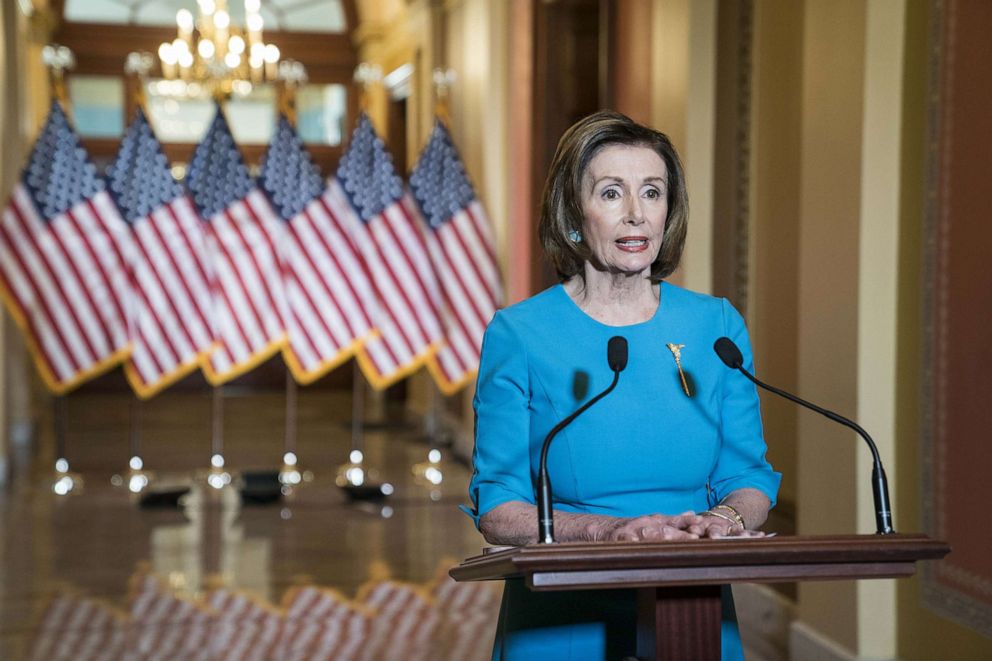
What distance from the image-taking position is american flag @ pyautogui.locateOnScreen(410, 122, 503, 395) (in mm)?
10109

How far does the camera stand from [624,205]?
2.25 metres

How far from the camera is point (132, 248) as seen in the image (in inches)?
380

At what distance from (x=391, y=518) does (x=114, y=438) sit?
521cm

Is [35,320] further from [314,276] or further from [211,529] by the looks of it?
[211,529]

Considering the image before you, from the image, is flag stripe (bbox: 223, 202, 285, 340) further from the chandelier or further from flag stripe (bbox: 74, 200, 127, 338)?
the chandelier

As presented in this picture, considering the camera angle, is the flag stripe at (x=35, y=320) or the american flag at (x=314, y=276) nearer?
the flag stripe at (x=35, y=320)

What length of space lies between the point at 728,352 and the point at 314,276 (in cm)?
778

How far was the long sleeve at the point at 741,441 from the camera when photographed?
229 centimetres

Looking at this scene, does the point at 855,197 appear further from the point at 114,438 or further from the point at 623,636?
the point at 114,438

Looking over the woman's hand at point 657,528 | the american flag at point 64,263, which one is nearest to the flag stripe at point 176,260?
the american flag at point 64,263

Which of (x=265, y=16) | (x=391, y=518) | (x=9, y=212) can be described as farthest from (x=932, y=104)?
(x=265, y=16)

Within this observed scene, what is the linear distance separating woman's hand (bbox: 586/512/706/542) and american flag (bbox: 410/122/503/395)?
7.96m

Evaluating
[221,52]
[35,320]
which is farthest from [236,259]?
[221,52]

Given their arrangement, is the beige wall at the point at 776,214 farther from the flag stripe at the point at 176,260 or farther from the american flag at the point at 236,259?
the flag stripe at the point at 176,260
